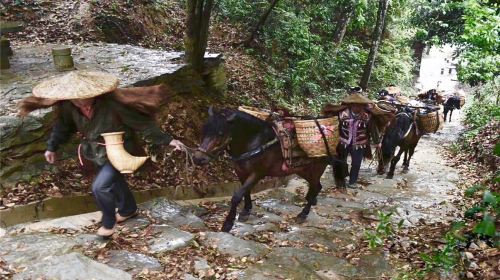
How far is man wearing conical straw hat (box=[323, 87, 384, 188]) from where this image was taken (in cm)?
805

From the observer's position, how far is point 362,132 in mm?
8438

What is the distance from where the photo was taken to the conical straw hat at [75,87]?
14.0ft

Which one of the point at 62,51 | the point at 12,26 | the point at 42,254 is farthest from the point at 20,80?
the point at 42,254

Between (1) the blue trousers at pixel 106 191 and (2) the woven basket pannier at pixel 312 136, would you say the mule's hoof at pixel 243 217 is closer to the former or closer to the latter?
(2) the woven basket pannier at pixel 312 136

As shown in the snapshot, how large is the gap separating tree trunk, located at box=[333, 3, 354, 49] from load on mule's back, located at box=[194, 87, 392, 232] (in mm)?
10673

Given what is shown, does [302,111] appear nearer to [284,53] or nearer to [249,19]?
[284,53]

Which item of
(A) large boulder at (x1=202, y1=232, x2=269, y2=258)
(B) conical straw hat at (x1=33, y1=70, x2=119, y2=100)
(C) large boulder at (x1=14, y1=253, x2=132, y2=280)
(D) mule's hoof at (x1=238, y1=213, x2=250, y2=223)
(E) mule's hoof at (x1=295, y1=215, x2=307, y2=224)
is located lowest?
(E) mule's hoof at (x1=295, y1=215, x2=307, y2=224)

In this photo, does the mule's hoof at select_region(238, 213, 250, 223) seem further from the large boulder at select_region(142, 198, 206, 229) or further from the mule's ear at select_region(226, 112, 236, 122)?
the mule's ear at select_region(226, 112, 236, 122)

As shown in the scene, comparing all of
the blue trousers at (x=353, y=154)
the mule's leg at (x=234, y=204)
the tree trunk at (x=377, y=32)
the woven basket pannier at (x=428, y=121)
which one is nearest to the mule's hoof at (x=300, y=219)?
the mule's leg at (x=234, y=204)

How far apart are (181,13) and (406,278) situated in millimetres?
12369

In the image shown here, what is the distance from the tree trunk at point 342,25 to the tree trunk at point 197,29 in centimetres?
892

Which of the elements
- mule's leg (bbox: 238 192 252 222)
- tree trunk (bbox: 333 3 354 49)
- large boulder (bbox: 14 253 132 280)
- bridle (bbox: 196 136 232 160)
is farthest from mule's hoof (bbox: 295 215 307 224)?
tree trunk (bbox: 333 3 354 49)

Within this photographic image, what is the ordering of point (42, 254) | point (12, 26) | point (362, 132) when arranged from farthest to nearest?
point (12, 26), point (362, 132), point (42, 254)

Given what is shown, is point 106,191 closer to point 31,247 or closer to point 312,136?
point 31,247
